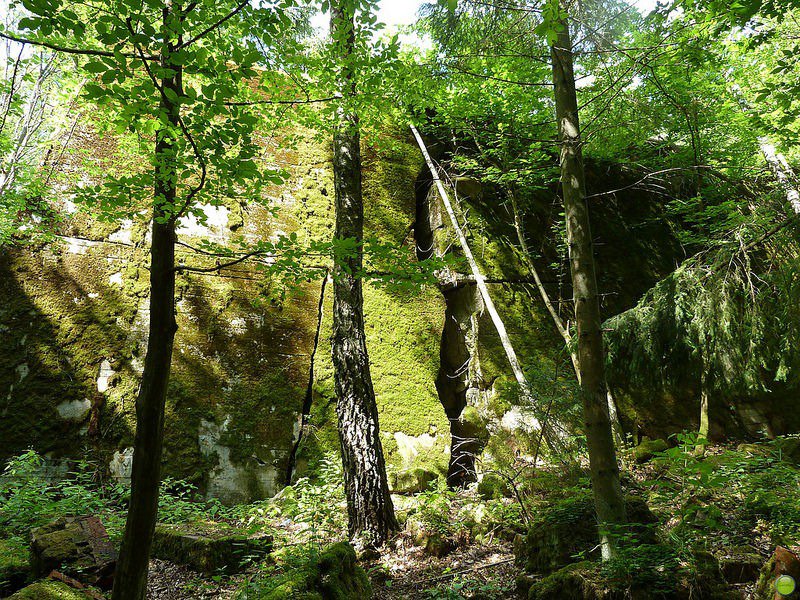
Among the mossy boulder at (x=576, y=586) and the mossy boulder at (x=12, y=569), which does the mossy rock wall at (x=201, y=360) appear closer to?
the mossy boulder at (x=12, y=569)

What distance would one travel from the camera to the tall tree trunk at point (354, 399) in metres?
4.66

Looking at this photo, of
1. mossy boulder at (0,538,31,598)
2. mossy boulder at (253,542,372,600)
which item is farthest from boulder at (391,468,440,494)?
mossy boulder at (0,538,31,598)

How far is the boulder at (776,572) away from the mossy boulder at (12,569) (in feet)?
16.2

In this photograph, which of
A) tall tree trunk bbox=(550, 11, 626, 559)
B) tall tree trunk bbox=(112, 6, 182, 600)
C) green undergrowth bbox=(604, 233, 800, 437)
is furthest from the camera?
green undergrowth bbox=(604, 233, 800, 437)

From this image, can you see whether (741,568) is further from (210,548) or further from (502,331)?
(502,331)

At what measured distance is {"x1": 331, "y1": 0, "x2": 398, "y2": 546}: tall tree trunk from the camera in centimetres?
466

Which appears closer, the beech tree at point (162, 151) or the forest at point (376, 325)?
the beech tree at point (162, 151)

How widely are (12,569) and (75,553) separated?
0.42 meters

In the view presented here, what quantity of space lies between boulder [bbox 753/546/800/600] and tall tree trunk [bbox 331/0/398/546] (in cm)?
307

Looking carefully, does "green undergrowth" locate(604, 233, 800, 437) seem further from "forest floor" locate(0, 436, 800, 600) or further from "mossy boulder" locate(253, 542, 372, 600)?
"mossy boulder" locate(253, 542, 372, 600)

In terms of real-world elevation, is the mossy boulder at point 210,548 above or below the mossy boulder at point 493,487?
above

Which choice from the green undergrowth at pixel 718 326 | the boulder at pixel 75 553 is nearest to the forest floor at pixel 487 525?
the boulder at pixel 75 553

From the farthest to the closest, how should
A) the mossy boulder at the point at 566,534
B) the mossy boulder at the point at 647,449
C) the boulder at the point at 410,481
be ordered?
1. the mossy boulder at the point at 647,449
2. the boulder at the point at 410,481
3. the mossy boulder at the point at 566,534

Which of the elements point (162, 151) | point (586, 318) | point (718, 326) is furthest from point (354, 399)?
point (718, 326)
